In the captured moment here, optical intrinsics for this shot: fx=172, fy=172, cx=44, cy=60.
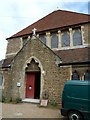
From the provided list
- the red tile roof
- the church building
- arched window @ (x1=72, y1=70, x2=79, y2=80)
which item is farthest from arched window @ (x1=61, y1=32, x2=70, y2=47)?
arched window @ (x1=72, y1=70, x2=79, y2=80)

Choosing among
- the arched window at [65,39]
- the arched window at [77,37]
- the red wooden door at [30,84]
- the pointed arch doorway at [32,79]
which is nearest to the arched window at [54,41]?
the arched window at [65,39]

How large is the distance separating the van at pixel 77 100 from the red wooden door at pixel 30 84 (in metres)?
6.88

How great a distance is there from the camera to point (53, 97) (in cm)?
1355

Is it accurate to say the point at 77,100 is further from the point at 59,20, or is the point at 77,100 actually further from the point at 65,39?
the point at 59,20

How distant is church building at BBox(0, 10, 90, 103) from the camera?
44.3 ft

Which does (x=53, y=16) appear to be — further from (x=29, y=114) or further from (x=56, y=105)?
(x=29, y=114)

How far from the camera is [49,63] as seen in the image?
47.1 ft

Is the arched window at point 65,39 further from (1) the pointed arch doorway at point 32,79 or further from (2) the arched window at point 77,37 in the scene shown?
(1) the pointed arch doorway at point 32,79

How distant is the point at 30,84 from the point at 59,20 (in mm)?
8985

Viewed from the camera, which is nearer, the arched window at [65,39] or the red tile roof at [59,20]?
the arched window at [65,39]

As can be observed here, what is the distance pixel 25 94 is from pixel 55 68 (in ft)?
13.7

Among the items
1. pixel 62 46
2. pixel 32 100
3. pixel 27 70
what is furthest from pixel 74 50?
pixel 32 100

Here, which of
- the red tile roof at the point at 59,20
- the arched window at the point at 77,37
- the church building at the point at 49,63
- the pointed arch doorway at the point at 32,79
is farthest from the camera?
the red tile roof at the point at 59,20

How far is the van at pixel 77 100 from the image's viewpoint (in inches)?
343
